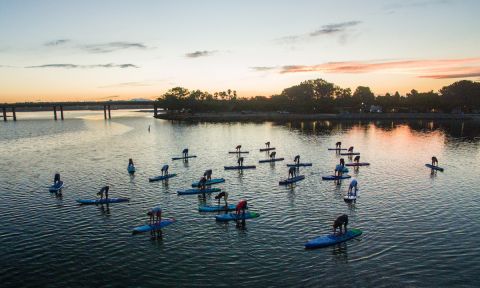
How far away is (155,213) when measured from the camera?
33781 millimetres

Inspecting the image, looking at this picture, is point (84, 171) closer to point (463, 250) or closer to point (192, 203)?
point (192, 203)

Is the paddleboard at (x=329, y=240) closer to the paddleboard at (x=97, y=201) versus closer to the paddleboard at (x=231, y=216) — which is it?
the paddleboard at (x=231, y=216)

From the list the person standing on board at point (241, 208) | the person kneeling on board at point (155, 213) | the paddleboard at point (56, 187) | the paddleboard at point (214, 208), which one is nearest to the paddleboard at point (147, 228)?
the person kneeling on board at point (155, 213)

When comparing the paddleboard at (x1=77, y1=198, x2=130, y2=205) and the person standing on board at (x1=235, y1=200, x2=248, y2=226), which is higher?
the person standing on board at (x1=235, y1=200, x2=248, y2=226)

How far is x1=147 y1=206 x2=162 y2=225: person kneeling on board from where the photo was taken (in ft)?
108

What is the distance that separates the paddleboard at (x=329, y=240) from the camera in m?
29.8

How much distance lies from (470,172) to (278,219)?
41968 mm

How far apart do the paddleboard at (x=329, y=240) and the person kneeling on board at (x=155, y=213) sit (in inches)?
549

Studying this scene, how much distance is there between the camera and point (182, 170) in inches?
2515

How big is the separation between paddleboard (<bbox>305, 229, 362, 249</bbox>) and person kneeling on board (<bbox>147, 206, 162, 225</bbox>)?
14.0 meters

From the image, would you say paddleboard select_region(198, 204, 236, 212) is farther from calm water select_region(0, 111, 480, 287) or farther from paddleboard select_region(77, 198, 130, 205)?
paddleboard select_region(77, 198, 130, 205)

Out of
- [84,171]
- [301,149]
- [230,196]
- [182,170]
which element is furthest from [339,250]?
[301,149]

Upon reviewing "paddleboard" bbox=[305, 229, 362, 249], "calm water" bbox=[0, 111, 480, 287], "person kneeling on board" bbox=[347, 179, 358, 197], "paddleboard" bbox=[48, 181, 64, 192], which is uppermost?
"person kneeling on board" bbox=[347, 179, 358, 197]

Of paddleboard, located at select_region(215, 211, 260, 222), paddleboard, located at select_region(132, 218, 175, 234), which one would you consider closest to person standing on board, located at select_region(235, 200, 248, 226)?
paddleboard, located at select_region(215, 211, 260, 222)
